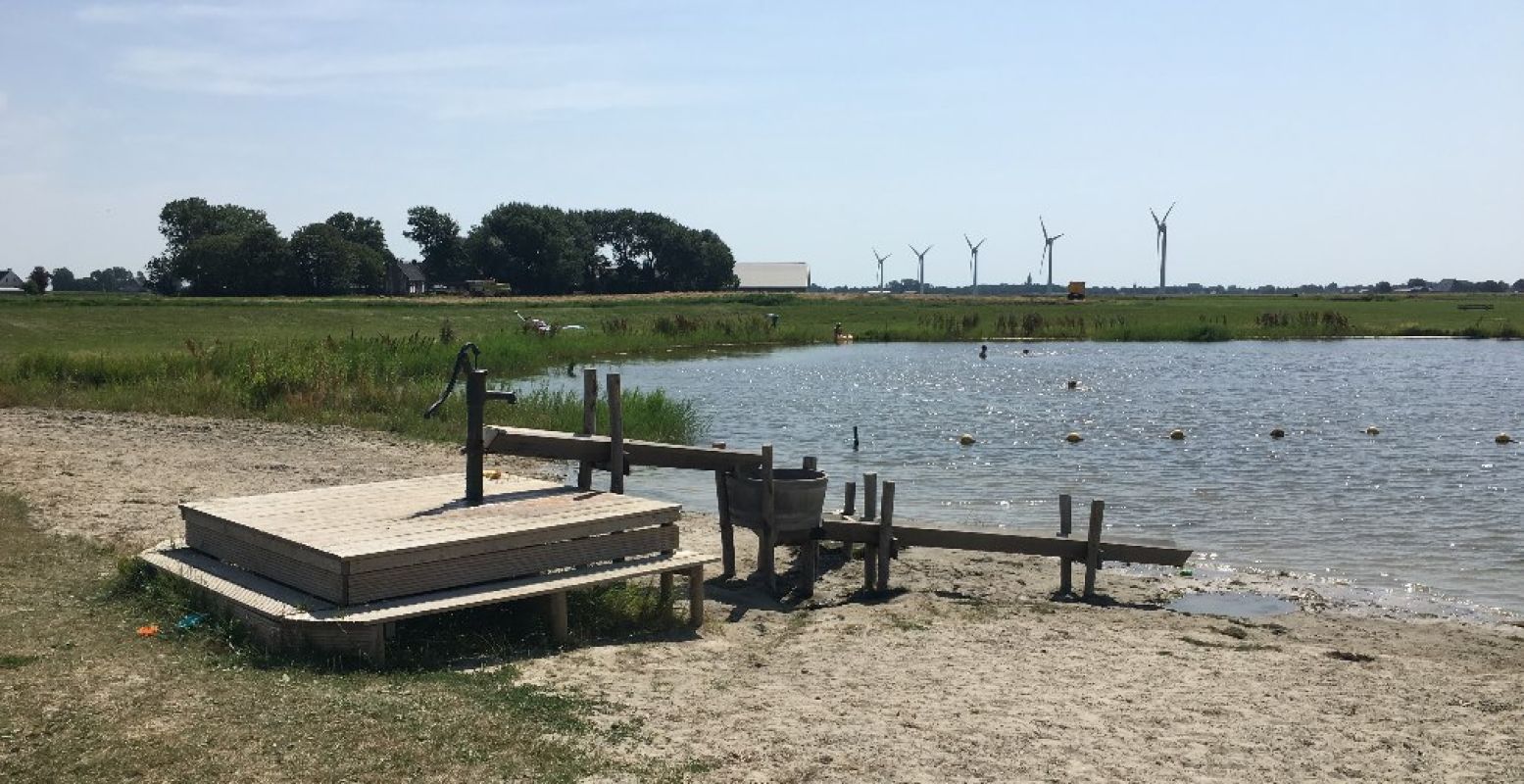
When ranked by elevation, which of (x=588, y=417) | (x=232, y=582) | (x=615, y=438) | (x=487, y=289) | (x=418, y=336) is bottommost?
(x=232, y=582)

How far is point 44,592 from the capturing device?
440 inches

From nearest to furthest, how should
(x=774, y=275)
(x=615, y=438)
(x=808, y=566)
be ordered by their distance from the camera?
(x=615, y=438)
(x=808, y=566)
(x=774, y=275)

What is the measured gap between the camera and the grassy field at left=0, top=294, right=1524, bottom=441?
28.1m

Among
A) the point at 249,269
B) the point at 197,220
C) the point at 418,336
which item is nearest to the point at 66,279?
the point at 197,220

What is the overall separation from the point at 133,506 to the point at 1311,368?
162 ft

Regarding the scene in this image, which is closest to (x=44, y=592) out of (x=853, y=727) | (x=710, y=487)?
(x=853, y=727)

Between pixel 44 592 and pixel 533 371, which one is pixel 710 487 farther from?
pixel 533 371

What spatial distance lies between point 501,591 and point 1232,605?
8.50 metres

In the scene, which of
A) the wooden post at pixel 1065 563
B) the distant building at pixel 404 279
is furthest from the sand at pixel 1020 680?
the distant building at pixel 404 279

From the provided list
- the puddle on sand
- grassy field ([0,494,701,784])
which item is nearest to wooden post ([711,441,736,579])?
grassy field ([0,494,701,784])

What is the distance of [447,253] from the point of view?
134m

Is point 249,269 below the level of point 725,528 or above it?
above

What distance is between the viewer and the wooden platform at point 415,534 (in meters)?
9.97

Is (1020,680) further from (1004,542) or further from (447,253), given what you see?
(447,253)
